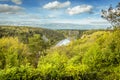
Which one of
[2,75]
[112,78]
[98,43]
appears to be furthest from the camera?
[98,43]

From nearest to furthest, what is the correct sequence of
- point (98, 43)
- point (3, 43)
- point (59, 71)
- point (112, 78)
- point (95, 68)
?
point (59, 71), point (112, 78), point (95, 68), point (98, 43), point (3, 43)

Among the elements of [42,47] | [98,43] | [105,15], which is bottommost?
[42,47]

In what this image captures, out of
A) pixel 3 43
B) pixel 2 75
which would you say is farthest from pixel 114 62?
pixel 3 43

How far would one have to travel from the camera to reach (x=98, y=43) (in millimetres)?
37875

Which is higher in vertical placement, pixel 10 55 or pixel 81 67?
pixel 81 67

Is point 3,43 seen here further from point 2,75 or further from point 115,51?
point 2,75

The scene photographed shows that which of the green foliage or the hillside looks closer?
the hillside

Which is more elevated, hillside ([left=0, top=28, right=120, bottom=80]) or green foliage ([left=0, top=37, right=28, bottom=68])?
hillside ([left=0, top=28, right=120, bottom=80])

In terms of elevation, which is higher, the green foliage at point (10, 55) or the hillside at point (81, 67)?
the hillside at point (81, 67)

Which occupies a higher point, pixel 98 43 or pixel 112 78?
pixel 98 43

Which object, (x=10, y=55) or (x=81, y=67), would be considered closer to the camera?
(x=81, y=67)

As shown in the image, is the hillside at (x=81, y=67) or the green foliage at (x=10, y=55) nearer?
the hillside at (x=81, y=67)

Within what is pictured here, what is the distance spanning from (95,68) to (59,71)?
833cm

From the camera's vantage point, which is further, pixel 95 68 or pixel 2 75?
pixel 95 68
